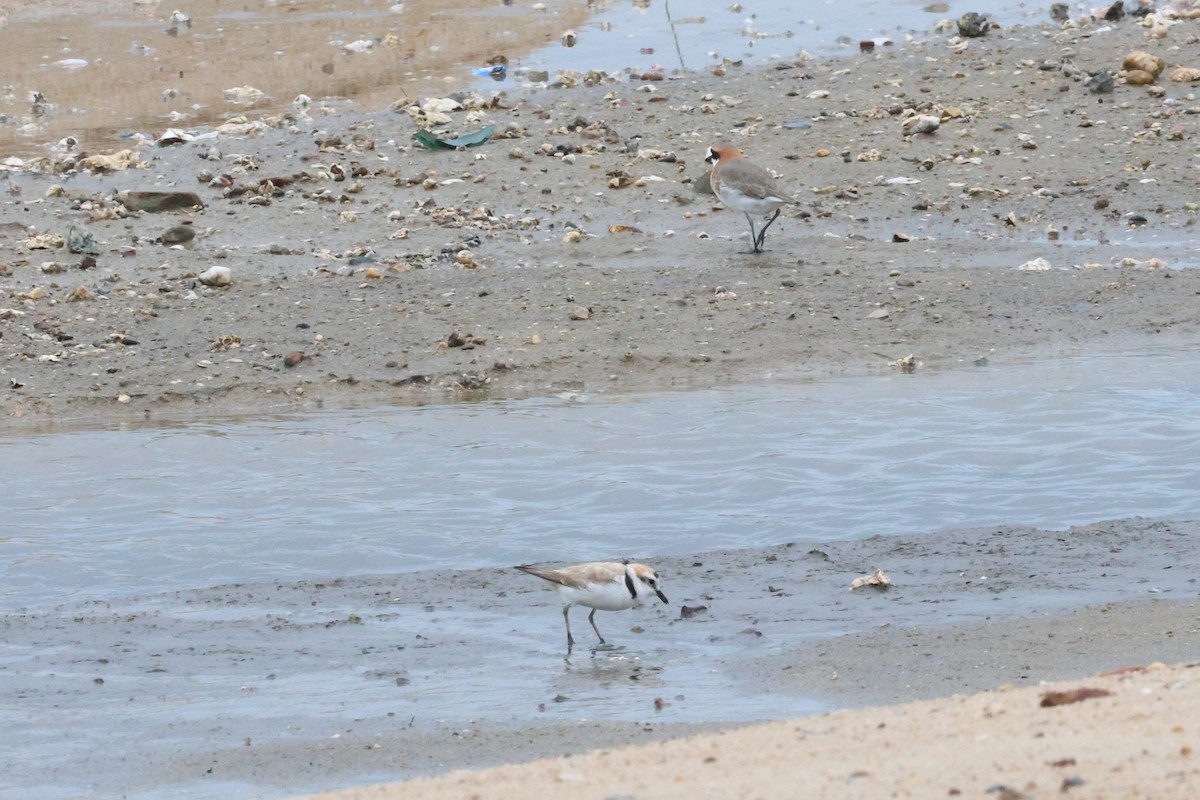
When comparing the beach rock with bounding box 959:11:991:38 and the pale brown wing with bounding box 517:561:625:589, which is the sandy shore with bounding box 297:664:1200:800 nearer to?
the pale brown wing with bounding box 517:561:625:589

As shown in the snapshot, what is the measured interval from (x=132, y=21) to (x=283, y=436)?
17.2 metres

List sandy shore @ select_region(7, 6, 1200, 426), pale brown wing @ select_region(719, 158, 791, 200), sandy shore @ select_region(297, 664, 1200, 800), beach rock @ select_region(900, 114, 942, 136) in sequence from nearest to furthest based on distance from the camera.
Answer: sandy shore @ select_region(297, 664, 1200, 800) < sandy shore @ select_region(7, 6, 1200, 426) < pale brown wing @ select_region(719, 158, 791, 200) < beach rock @ select_region(900, 114, 942, 136)

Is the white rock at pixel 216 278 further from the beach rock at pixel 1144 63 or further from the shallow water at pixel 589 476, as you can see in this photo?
the beach rock at pixel 1144 63

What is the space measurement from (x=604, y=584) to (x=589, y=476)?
2.42 meters

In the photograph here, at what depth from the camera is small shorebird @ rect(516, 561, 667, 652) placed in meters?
6.44

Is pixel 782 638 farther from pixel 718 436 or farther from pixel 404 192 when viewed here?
pixel 404 192

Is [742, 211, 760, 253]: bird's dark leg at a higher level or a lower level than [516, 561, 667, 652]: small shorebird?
higher

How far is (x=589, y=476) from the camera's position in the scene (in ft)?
29.0

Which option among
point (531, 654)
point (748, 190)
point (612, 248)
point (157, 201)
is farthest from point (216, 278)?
point (531, 654)

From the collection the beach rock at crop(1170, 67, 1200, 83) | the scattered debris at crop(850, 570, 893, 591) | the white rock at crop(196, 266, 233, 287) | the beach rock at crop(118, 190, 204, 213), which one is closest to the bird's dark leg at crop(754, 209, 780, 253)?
the white rock at crop(196, 266, 233, 287)

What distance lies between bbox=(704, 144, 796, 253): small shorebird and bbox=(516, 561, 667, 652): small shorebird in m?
5.67

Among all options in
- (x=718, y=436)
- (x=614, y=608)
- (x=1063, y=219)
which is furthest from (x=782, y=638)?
(x=1063, y=219)

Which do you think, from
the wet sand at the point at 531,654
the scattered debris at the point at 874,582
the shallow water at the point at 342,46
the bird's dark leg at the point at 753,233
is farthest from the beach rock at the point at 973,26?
the scattered debris at the point at 874,582

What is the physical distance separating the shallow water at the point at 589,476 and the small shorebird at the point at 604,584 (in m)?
1.20
